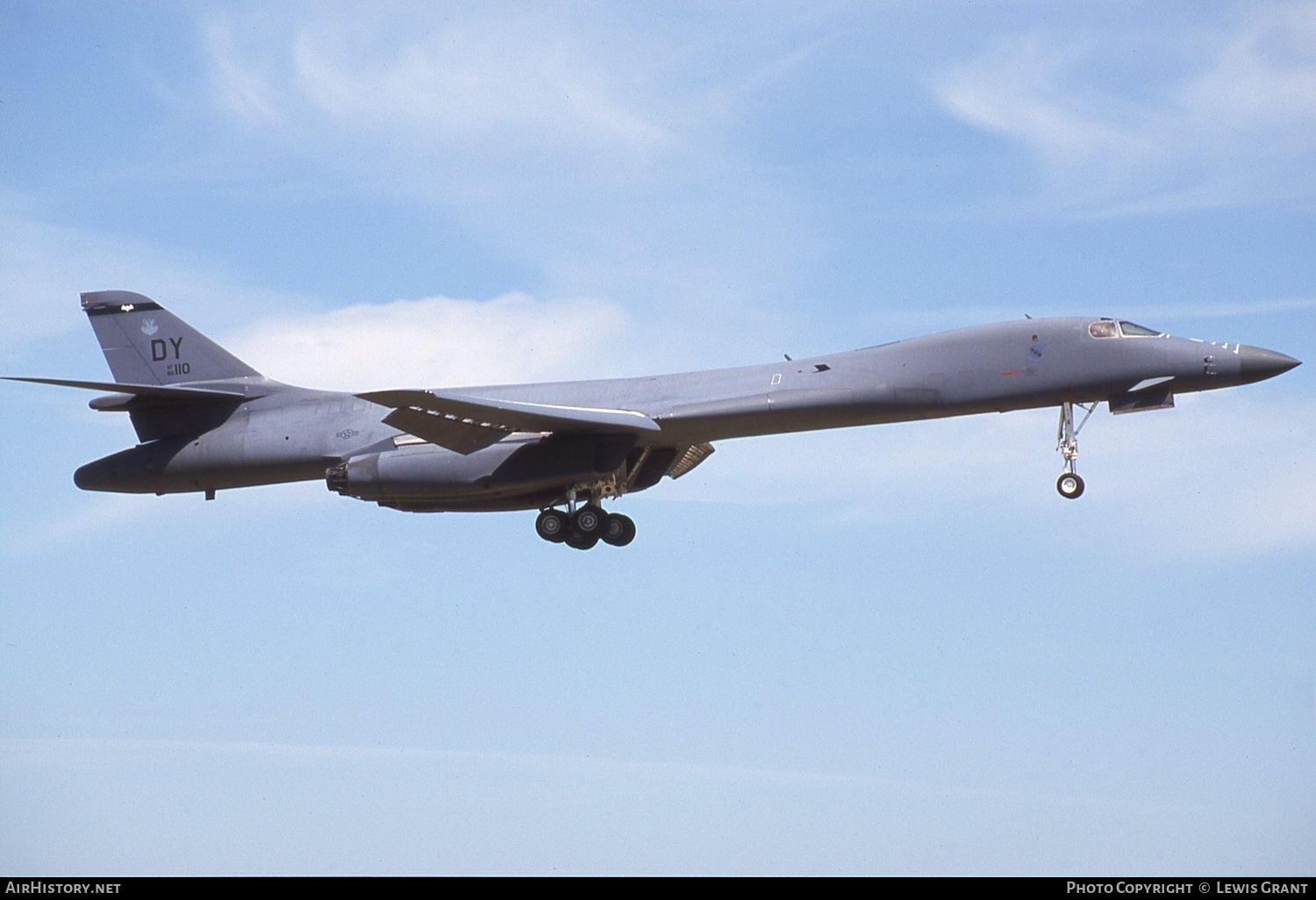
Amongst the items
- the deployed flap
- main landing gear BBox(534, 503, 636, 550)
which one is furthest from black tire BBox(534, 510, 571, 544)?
the deployed flap

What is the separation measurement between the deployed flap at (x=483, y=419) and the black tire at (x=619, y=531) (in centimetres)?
222

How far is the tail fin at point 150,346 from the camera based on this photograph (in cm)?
3069

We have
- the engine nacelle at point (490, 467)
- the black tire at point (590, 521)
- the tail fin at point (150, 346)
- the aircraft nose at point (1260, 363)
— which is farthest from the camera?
the tail fin at point (150, 346)

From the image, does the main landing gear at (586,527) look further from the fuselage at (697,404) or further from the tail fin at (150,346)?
the tail fin at (150,346)

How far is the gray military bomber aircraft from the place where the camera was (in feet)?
85.5

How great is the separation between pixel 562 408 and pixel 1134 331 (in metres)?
9.96

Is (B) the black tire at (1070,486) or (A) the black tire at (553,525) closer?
(B) the black tire at (1070,486)

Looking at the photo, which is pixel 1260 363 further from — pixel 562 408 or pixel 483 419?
pixel 483 419

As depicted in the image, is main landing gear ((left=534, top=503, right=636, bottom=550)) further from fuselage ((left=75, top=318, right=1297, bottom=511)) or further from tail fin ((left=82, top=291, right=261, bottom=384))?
tail fin ((left=82, top=291, right=261, bottom=384))

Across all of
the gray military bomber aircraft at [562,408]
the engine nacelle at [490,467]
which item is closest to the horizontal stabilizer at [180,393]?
the gray military bomber aircraft at [562,408]
